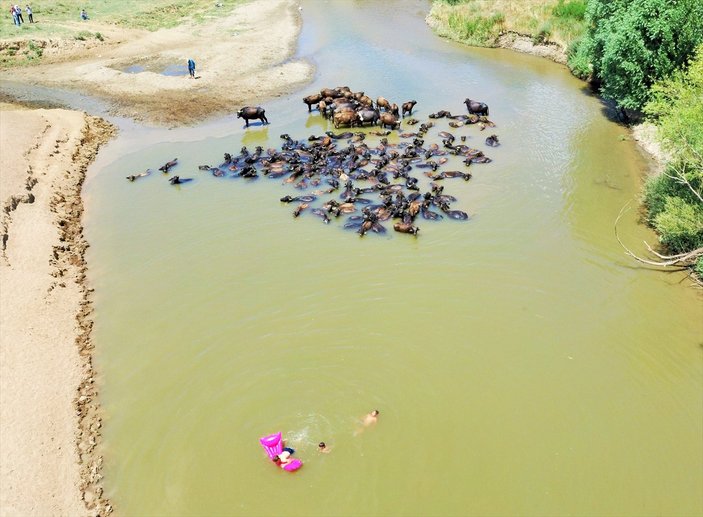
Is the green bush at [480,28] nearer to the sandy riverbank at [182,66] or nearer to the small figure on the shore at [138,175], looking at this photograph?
the sandy riverbank at [182,66]

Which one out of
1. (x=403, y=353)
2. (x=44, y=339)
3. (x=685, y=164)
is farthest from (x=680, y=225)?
(x=44, y=339)

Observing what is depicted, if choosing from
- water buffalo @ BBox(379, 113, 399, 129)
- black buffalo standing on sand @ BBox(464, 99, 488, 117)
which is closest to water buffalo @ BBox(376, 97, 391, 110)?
water buffalo @ BBox(379, 113, 399, 129)

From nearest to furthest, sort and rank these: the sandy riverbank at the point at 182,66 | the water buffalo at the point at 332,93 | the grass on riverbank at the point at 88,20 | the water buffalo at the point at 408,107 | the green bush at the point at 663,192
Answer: the green bush at the point at 663,192
the water buffalo at the point at 408,107
the water buffalo at the point at 332,93
the sandy riverbank at the point at 182,66
the grass on riverbank at the point at 88,20

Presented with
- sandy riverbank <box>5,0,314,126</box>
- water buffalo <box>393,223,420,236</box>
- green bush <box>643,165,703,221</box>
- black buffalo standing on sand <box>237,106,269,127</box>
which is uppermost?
green bush <box>643,165,703,221</box>

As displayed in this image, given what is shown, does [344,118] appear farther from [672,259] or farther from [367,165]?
[672,259]

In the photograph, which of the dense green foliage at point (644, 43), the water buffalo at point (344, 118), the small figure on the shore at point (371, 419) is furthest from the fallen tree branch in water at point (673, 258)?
the water buffalo at point (344, 118)

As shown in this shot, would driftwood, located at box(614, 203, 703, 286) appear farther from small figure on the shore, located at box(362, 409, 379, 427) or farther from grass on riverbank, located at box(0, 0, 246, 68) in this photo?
grass on riverbank, located at box(0, 0, 246, 68)

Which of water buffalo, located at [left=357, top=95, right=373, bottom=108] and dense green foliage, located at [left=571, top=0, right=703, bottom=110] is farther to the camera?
water buffalo, located at [left=357, top=95, right=373, bottom=108]
